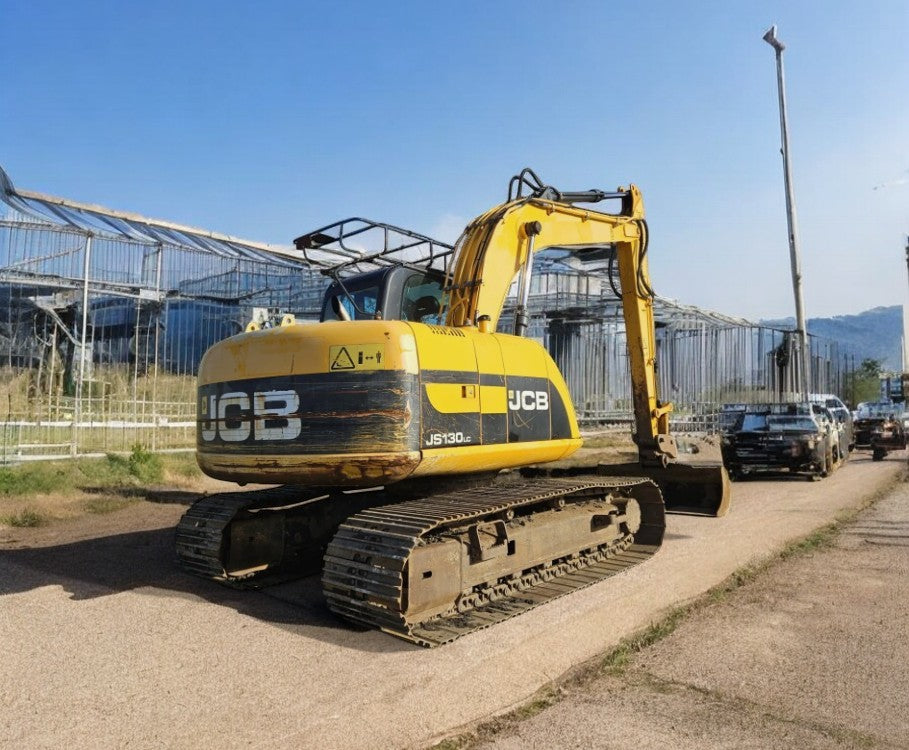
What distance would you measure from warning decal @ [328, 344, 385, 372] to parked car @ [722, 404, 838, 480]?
38.8 feet

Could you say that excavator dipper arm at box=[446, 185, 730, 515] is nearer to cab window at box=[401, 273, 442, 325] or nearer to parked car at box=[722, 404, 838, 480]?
cab window at box=[401, 273, 442, 325]

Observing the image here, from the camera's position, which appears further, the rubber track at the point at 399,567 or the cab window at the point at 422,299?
the cab window at the point at 422,299

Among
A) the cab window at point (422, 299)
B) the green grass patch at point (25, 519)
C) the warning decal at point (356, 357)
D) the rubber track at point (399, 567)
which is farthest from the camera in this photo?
the green grass patch at point (25, 519)

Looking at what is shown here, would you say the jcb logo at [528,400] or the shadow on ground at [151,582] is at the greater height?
the jcb logo at [528,400]

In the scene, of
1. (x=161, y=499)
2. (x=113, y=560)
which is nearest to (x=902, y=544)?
(x=113, y=560)

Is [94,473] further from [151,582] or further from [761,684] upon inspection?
[761,684]

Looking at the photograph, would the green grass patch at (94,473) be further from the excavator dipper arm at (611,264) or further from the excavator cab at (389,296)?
the excavator dipper arm at (611,264)

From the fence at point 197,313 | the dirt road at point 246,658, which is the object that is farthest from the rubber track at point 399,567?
the fence at point 197,313

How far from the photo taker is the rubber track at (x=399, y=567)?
4.57m

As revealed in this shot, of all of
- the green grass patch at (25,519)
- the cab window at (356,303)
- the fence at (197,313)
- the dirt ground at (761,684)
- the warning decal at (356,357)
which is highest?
the fence at (197,313)

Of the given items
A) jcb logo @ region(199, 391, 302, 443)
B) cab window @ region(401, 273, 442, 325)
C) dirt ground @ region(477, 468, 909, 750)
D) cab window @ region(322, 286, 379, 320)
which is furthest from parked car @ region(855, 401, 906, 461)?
jcb logo @ region(199, 391, 302, 443)

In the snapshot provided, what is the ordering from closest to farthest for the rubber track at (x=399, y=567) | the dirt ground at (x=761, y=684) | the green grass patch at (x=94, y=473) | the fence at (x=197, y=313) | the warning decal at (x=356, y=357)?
the dirt ground at (x=761, y=684) < the rubber track at (x=399, y=567) < the warning decal at (x=356, y=357) < the green grass patch at (x=94, y=473) < the fence at (x=197, y=313)

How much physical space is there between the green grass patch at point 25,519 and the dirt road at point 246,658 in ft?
6.91

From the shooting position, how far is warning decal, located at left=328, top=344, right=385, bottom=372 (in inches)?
200
